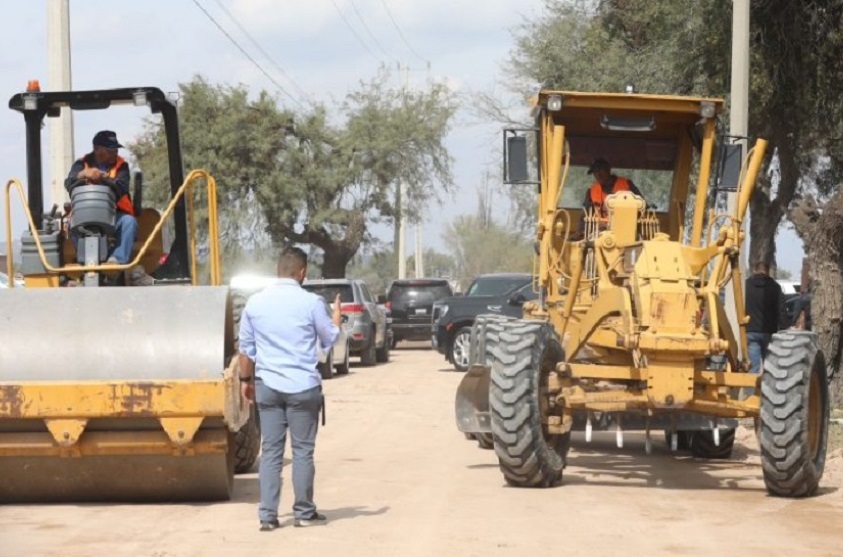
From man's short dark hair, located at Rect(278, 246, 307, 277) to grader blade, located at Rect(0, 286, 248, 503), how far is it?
82cm

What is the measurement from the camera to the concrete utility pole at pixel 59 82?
22266 mm

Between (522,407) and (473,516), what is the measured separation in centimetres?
146

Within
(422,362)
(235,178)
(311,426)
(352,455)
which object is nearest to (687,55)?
(422,362)

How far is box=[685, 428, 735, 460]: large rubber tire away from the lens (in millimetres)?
15297

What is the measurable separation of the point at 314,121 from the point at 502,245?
6111 centimetres

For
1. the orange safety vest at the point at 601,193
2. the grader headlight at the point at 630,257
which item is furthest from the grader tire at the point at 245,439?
the orange safety vest at the point at 601,193

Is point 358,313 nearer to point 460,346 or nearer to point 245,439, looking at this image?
point 460,346

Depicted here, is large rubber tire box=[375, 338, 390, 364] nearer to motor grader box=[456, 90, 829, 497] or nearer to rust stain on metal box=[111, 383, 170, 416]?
motor grader box=[456, 90, 829, 497]

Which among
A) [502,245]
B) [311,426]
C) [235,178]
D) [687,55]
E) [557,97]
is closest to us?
[311,426]

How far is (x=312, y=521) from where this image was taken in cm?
1080

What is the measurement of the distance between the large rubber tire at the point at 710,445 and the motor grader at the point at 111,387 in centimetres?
520

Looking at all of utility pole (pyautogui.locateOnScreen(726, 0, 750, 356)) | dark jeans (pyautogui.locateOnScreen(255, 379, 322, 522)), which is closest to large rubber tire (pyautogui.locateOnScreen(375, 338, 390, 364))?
utility pole (pyautogui.locateOnScreen(726, 0, 750, 356))

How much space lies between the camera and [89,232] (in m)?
12.5

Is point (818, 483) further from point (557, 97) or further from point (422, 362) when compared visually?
point (422, 362)
